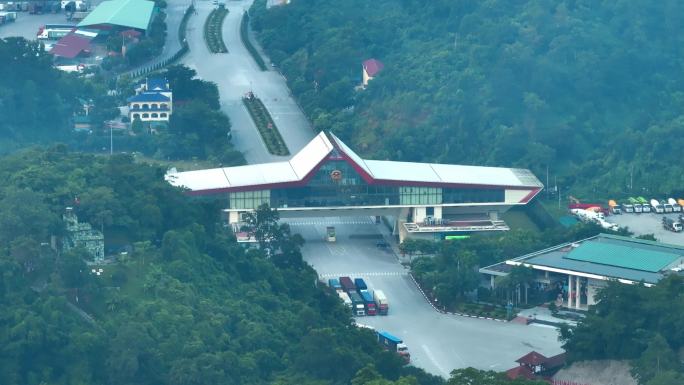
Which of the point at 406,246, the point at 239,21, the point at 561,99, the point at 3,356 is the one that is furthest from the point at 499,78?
the point at 3,356

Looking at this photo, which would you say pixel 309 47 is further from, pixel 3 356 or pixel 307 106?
pixel 3 356

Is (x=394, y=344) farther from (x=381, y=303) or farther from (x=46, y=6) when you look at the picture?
(x=46, y=6)

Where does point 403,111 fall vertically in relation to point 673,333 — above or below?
above

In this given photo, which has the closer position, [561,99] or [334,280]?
[334,280]

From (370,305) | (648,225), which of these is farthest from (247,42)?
(370,305)

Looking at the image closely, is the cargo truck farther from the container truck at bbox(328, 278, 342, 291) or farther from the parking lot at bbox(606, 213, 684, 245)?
the container truck at bbox(328, 278, 342, 291)

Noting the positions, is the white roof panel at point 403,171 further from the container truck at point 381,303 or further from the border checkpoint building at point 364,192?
the container truck at point 381,303

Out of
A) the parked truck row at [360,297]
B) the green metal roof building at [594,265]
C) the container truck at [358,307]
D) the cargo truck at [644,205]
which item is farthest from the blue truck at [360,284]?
the cargo truck at [644,205]

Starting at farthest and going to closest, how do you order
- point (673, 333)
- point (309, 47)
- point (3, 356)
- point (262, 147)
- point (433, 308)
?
point (309, 47) → point (262, 147) → point (433, 308) → point (673, 333) → point (3, 356)
